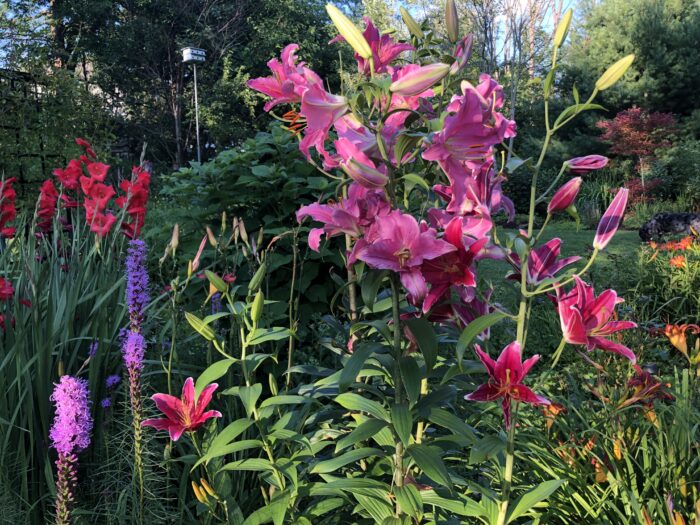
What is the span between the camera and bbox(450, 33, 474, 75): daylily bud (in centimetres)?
134

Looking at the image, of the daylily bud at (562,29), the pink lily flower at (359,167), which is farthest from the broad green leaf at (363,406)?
the daylily bud at (562,29)

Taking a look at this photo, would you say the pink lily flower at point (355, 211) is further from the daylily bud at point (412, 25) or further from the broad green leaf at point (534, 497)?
the broad green leaf at point (534, 497)

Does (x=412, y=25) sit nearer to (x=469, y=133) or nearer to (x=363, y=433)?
(x=469, y=133)

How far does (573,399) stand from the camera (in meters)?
2.60

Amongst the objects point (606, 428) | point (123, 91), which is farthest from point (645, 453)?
point (123, 91)

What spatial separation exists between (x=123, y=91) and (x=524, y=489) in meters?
20.6

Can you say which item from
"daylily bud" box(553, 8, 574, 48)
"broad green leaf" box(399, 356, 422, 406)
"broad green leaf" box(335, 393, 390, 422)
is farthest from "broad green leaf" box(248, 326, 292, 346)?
"daylily bud" box(553, 8, 574, 48)

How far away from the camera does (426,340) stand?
121cm

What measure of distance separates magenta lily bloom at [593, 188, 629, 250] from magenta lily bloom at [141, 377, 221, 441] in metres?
0.89

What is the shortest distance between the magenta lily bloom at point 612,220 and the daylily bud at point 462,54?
18.2 inches

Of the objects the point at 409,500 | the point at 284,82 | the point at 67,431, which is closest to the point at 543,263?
the point at 409,500

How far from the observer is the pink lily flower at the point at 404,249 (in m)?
1.09

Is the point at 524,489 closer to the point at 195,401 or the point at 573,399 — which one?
the point at 573,399

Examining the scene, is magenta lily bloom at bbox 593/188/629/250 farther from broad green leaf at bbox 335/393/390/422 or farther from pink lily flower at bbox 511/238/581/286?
broad green leaf at bbox 335/393/390/422
